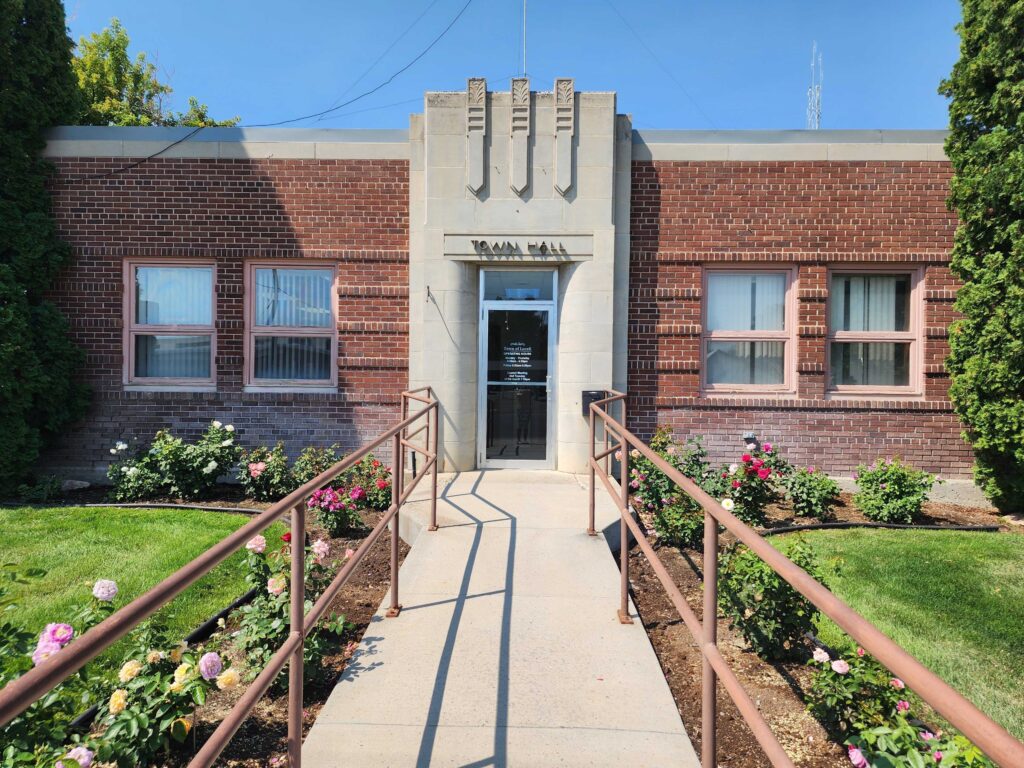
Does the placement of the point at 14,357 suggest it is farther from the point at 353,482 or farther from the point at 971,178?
the point at 971,178

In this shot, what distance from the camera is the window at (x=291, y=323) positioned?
8.80 m

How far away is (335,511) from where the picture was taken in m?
5.93

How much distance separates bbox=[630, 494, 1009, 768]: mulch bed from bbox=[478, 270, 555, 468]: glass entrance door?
3.45m

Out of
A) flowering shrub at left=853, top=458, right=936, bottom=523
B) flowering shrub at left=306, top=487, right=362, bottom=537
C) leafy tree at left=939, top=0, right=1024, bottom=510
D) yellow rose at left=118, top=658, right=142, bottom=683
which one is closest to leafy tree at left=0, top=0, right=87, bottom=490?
flowering shrub at left=306, top=487, right=362, bottom=537

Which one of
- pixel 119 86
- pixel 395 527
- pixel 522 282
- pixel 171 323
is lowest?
pixel 395 527

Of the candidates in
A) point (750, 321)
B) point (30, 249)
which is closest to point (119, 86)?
point (30, 249)

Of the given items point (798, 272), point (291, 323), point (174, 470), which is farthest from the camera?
point (291, 323)

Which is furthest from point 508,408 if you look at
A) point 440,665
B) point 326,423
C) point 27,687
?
point 27,687

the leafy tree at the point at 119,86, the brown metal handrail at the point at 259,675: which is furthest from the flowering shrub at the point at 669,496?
the leafy tree at the point at 119,86

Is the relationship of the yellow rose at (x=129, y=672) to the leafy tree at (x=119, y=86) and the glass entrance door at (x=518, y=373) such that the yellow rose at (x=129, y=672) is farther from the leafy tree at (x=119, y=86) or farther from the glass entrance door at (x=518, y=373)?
the leafy tree at (x=119, y=86)

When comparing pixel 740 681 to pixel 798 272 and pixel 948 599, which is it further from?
pixel 798 272

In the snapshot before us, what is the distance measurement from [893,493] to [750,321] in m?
2.87

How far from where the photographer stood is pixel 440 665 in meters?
3.24

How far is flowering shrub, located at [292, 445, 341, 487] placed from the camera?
759 cm
